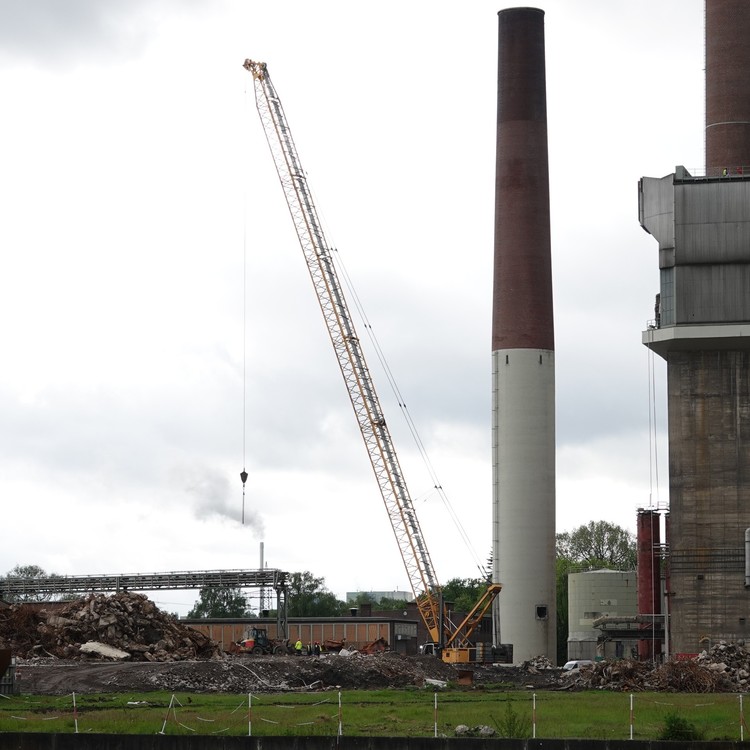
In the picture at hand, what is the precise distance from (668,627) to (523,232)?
106ft

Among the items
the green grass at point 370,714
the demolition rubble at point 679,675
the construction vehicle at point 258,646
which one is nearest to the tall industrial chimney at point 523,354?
the construction vehicle at point 258,646

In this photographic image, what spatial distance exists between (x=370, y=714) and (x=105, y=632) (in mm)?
37160

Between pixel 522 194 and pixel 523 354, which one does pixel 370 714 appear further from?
pixel 522 194

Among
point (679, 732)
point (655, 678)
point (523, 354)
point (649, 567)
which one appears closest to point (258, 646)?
point (649, 567)

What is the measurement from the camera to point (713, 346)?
90375 millimetres

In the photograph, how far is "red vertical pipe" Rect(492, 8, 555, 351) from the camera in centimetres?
10788

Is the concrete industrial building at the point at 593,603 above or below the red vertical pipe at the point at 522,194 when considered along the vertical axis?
below

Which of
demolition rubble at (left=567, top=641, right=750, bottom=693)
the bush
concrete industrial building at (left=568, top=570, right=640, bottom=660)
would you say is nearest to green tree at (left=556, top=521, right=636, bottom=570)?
concrete industrial building at (left=568, top=570, right=640, bottom=660)

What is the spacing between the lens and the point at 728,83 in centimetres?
10100

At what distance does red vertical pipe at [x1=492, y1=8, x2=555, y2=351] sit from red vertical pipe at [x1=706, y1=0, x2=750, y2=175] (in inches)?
525

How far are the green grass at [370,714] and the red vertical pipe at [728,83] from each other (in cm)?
4816

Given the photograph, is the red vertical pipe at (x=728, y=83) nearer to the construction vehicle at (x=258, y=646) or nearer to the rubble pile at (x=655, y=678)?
the rubble pile at (x=655, y=678)

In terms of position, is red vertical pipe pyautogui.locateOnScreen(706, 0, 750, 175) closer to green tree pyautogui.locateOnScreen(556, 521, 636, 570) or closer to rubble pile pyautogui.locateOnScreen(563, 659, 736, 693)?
rubble pile pyautogui.locateOnScreen(563, 659, 736, 693)

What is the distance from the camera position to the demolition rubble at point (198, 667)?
67.4m
